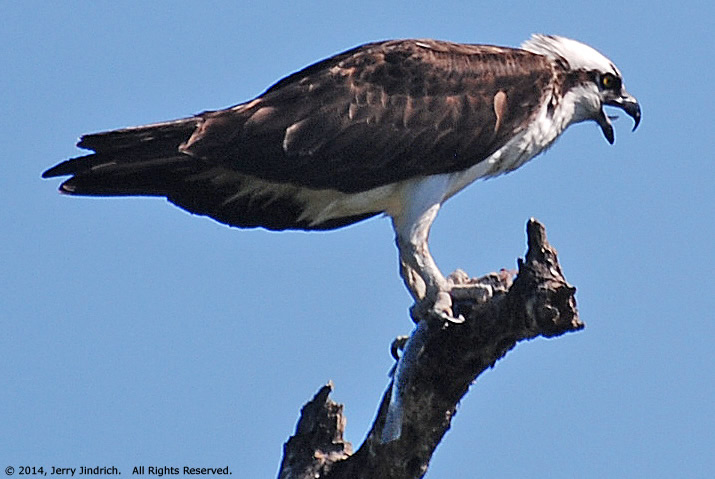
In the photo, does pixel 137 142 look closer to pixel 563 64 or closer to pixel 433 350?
pixel 433 350

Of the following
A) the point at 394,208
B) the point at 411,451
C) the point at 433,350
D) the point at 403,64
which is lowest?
the point at 411,451

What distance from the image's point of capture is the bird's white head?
10.2 m

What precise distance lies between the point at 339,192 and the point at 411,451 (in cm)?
206

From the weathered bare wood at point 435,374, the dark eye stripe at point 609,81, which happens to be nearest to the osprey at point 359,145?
the weathered bare wood at point 435,374

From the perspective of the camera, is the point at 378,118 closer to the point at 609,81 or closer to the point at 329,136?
the point at 329,136

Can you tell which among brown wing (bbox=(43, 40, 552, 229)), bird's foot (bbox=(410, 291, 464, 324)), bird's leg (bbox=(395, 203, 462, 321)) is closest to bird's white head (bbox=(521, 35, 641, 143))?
brown wing (bbox=(43, 40, 552, 229))

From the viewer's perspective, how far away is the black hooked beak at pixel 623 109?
10492mm

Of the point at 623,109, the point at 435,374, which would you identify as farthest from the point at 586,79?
the point at 435,374

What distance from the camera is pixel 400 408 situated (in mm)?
8242

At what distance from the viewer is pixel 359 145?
9.23 metres

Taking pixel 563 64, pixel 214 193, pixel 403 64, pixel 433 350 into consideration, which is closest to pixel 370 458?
pixel 433 350

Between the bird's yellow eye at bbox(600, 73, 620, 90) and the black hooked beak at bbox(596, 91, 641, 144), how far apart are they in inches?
4.2

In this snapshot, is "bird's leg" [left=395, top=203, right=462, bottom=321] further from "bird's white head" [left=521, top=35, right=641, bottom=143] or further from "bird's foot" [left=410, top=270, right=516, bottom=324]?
"bird's white head" [left=521, top=35, right=641, bottom=143]

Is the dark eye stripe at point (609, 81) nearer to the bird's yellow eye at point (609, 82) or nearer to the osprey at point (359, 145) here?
the bird's yellow eye at point (609, 82)
